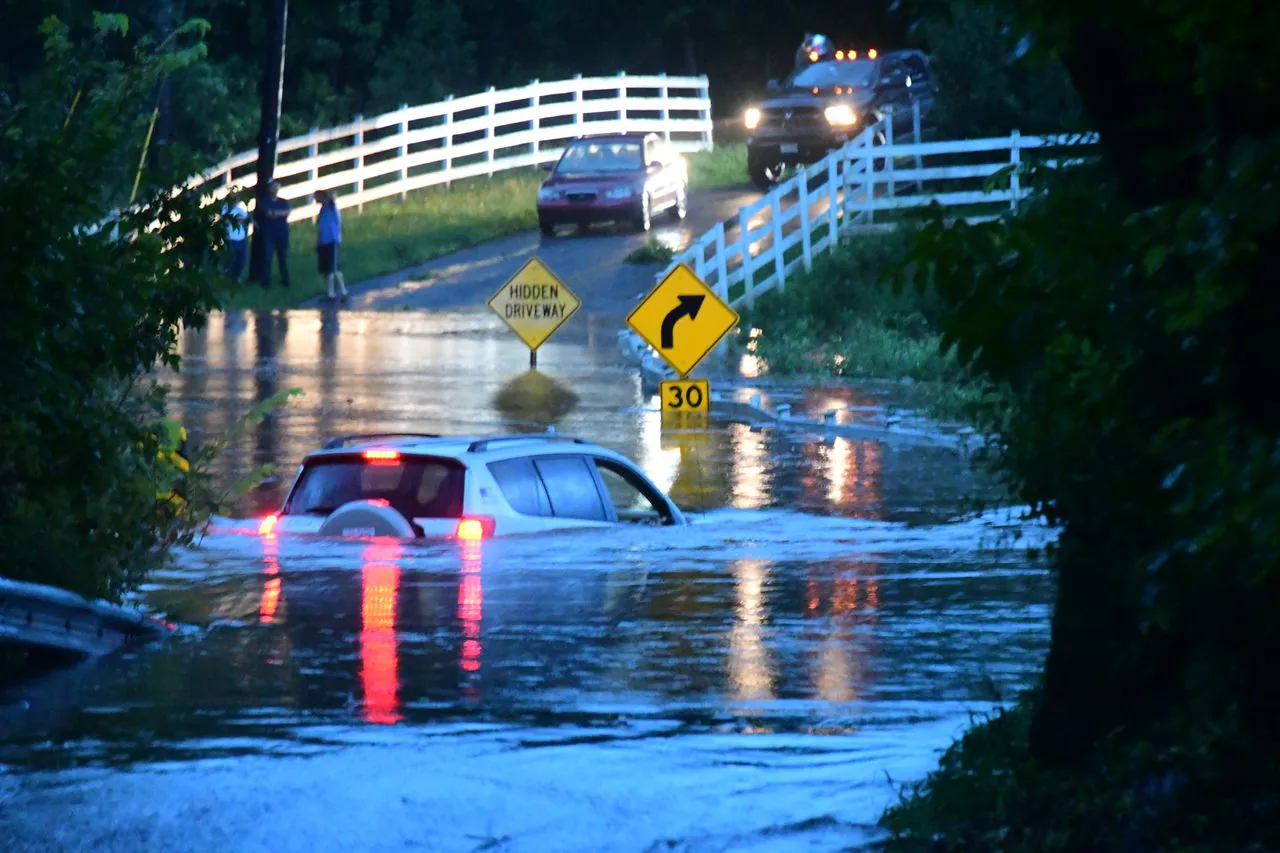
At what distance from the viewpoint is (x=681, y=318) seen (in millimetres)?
25172

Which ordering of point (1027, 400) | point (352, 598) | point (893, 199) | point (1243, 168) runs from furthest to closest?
1. point (893, 199)
2. point (352, 598)
3. point (1027, 400)
4. point (1243, 168)

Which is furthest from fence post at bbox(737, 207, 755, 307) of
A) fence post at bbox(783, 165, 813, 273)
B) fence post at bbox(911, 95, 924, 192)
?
fence post at bbox(911, 95, 924, 192)

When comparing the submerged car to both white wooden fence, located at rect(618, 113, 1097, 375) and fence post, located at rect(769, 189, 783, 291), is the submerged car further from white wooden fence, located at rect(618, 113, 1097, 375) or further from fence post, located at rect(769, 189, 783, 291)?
fence post, located at rect(769, 189, 783, 291)

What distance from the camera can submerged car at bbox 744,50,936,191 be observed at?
141 feet

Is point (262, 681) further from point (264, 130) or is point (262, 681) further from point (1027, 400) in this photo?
point (264, 130)

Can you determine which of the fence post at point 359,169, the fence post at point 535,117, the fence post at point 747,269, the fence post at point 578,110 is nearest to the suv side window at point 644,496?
the fence post at point 747,269

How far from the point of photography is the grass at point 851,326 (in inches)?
1164

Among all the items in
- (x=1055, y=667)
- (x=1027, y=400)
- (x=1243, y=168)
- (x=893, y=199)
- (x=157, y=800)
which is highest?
(x=893, y=199)

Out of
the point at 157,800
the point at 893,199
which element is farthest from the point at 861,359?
the point at 157,800

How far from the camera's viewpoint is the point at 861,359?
30000 millimetres

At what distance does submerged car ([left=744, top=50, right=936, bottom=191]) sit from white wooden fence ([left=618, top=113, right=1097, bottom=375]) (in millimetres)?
3065

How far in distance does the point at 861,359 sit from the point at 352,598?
61.5 ft

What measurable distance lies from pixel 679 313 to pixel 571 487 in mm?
10659

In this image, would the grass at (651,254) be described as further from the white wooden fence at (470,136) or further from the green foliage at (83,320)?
the green foliage at (83,320)
